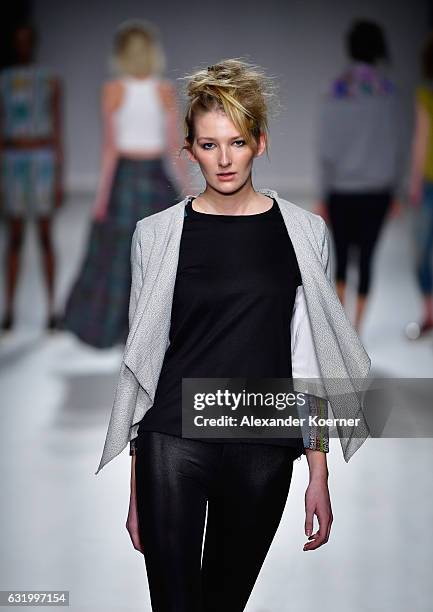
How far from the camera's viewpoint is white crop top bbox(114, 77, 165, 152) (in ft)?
17.8

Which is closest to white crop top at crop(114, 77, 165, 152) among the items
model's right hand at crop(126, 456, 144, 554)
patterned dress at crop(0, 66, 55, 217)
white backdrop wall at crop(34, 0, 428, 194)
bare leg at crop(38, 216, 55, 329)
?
patterned dress at crop(0, 66, 55, 217)

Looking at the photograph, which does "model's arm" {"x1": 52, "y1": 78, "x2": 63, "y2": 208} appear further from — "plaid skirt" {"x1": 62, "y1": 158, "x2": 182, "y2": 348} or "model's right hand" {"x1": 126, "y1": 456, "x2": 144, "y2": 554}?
"model's right hand" {"x1": 126, "y1": 456, "x2": 144, "y2": 554}

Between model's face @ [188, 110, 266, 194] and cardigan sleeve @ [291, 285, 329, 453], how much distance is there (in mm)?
191

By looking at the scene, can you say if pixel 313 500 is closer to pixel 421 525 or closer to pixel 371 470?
pixel 421 525

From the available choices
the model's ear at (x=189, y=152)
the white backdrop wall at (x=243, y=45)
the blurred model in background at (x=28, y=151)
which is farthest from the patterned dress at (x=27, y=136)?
the white backdrop wall at (x=243, y=45)

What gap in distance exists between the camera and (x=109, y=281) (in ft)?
18.2

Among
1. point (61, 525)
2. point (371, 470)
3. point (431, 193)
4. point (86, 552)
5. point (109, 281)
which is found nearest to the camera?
point (86, 552)

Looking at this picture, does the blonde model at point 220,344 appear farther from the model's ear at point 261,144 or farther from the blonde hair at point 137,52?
the blonde hair at point 137,52

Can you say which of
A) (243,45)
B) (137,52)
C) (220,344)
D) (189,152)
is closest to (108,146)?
(137,52)

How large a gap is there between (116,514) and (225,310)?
1.86m

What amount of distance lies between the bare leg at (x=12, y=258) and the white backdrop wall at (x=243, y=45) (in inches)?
351

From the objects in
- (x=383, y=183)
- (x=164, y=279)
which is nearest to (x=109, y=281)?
(x=383, y=183)

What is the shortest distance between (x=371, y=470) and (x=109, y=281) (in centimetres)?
188

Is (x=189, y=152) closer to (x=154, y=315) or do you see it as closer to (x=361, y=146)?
(x=154, y=315)
